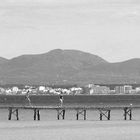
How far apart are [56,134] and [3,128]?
9349 millimetres

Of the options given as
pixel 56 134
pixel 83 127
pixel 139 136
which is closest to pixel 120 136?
pixel 139 136

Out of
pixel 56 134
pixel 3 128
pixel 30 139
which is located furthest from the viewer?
pixel 3 128

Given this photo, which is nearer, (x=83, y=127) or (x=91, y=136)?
(x=91, y=136)

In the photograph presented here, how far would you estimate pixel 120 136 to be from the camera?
6781 cm

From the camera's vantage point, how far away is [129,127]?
78.6 meters

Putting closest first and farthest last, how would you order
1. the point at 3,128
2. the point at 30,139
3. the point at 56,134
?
the point at 30,139, the point at 56,134, the point at 3,128

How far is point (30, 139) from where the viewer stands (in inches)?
2569

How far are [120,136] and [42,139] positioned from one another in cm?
697

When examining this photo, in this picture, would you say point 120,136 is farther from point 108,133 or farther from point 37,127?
point 37,127

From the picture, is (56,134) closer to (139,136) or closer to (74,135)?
(74,135)

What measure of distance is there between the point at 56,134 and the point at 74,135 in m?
2.10

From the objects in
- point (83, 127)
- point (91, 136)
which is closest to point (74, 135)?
point (91, 136)

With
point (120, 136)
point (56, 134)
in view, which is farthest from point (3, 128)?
point (120, 136)

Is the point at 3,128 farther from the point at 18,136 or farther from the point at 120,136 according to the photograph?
the point at 120,136
